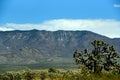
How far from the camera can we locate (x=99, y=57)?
7188 centimetres

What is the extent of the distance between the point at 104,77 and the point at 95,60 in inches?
1225

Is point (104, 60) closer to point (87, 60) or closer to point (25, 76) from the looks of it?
point (87, 60)

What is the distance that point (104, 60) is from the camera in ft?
242

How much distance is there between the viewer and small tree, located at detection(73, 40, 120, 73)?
7169 centimetres

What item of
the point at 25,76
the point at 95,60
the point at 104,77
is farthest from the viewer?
the point at 25,76

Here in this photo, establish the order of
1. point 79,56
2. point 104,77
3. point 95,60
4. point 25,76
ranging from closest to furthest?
point 104,77
point 95,60
point 79,56
point 25,76

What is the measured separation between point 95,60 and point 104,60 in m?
3.20

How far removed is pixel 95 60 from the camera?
234 ft

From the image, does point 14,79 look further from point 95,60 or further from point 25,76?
point 95,60

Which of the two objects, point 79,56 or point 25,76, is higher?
point 79,56

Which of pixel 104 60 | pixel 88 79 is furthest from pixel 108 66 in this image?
pixel 88 79

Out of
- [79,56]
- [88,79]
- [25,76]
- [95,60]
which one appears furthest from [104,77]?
[25,76]

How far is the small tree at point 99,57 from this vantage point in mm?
71694

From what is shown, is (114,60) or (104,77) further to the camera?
(114,60)
